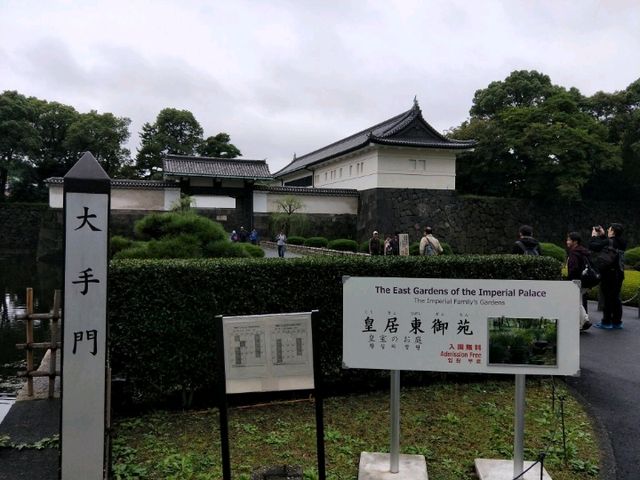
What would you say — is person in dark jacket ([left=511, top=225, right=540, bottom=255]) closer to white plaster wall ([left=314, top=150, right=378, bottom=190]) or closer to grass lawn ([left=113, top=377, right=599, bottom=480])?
grass lawn ([left=113, top=377, right=599, bottom=480])

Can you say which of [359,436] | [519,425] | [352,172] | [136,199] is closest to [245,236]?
[136,199]

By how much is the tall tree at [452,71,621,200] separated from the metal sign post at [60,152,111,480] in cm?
2408

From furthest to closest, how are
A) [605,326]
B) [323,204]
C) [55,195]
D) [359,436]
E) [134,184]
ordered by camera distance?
[323,204] < [134,184] < [55,195] < [605,326] < [359,436]

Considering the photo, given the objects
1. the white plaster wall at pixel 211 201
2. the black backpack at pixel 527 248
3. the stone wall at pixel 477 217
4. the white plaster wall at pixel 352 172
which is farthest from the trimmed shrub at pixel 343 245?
the black backpack at pixel 527 248

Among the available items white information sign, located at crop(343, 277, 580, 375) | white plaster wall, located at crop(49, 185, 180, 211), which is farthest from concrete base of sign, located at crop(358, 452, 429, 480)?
white plaster wall, located at crop(49, 185, 180, 211)

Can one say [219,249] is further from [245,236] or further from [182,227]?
[245,236]

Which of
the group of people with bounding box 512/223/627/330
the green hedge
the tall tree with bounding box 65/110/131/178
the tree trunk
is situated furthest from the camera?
the tall tree with bounding box 65/110/131/178

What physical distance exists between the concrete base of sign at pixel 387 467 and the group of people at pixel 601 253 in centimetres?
397

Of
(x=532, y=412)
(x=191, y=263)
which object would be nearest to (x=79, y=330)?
(x=191, y=263)

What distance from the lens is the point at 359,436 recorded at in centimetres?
394

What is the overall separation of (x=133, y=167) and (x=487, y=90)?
947 inches

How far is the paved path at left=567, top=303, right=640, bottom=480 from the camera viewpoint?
3.52 metres

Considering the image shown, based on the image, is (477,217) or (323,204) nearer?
(323,204)

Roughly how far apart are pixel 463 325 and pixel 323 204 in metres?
21.3
